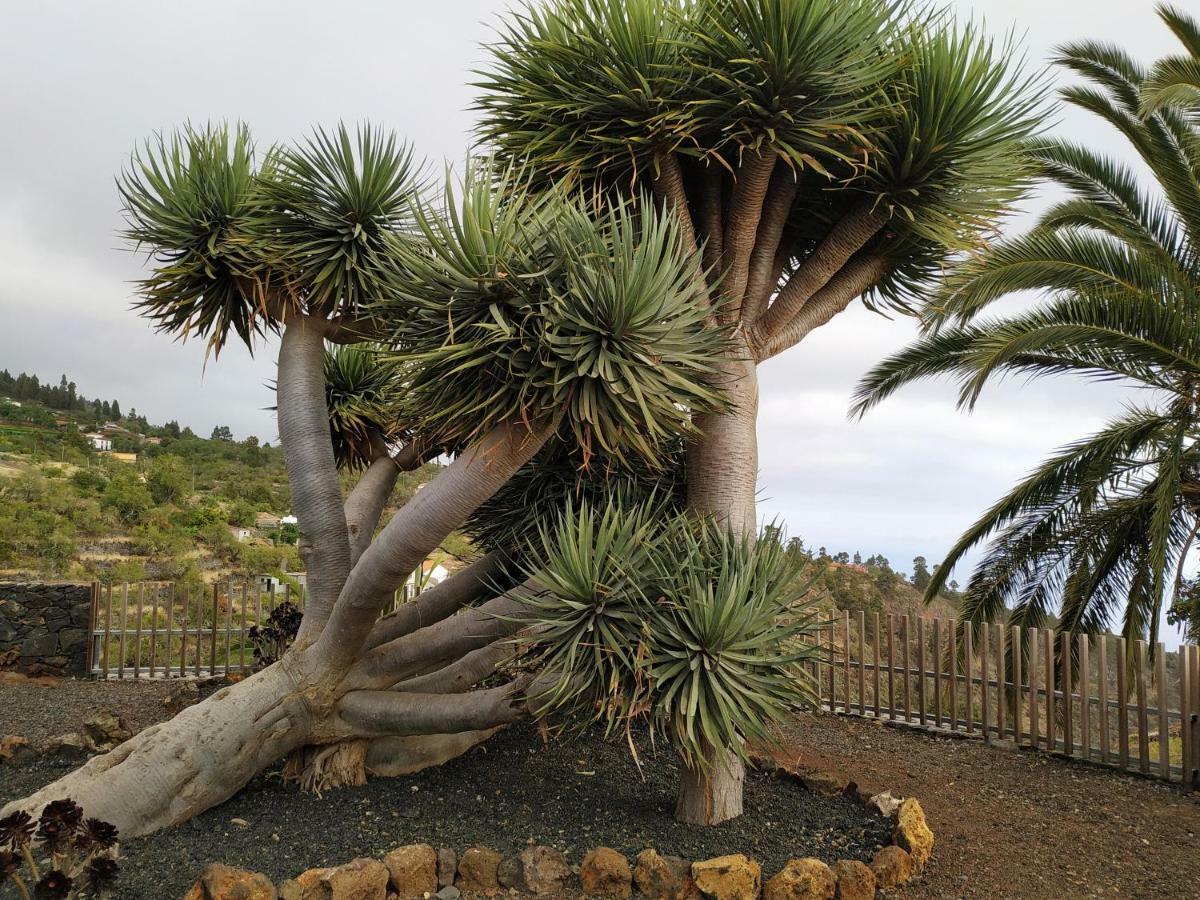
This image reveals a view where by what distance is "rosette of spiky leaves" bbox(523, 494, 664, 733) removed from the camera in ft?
15.5

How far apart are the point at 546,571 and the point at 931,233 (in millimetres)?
3264

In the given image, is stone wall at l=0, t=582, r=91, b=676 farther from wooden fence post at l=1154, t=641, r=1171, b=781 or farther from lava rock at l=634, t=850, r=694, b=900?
wooden fence post at l=1154, t=641, r=1171, b=781

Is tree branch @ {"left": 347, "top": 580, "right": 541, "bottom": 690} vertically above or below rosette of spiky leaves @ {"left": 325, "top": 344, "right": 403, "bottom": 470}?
below

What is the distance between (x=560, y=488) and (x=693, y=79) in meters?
2.87

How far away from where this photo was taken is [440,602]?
6961mm

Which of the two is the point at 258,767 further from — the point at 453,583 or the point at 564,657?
the point at 564,657

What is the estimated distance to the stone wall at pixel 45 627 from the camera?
11812 mm

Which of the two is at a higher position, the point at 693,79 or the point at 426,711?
the point at 693,79

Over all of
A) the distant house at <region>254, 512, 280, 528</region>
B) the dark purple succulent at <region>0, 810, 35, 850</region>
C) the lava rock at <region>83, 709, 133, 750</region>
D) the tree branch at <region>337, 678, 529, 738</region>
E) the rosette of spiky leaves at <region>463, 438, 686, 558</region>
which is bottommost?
the lava rock at <region>83, 709, 133, 750</region>

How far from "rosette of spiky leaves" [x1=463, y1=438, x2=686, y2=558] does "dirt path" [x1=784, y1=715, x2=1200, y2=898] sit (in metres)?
2.27

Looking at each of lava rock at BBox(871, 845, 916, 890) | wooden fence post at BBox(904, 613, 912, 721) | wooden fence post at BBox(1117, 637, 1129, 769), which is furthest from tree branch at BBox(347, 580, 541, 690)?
wooden fence post at BBox(1117, 637, 1129, 769)

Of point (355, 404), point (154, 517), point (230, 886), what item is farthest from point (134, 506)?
point (230, 886)

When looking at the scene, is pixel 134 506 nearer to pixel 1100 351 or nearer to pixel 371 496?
pixel 371 496

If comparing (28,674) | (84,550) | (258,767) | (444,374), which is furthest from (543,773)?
(84,550)
